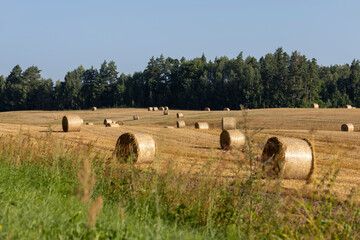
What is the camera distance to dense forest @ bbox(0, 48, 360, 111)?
7731 centimetres

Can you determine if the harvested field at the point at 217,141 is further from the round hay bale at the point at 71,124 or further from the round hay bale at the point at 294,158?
the round hay bale at the point at 71,124

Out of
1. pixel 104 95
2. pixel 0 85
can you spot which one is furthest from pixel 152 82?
pixel 0 85

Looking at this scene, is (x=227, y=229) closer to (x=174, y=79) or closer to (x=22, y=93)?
(x=174, y=79)

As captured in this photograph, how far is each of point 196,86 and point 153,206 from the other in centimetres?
8039

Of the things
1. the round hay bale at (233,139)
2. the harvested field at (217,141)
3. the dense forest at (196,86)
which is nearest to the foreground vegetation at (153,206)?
the harvested field at (217,141)

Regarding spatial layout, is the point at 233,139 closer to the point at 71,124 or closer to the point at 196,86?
the point at 71,124

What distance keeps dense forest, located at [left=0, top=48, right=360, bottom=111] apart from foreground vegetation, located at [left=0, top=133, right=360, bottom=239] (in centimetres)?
6607

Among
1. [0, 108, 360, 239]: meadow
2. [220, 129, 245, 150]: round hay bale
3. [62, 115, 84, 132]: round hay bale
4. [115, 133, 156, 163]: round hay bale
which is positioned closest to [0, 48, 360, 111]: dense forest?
[62, 115, 84, 132]: round hay bale

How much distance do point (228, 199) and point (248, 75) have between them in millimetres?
73473

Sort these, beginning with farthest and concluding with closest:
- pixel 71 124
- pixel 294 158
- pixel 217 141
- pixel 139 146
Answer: pixel 71 124 < pixel 217 141 < pixel 139 146 < pixel 294 158

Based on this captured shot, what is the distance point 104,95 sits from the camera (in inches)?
3679

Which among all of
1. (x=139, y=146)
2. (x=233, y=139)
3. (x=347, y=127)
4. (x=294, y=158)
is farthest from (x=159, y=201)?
(x=347, y=127)

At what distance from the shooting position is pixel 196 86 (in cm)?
8612

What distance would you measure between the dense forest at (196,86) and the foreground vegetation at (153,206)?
Result: 66.1 m
